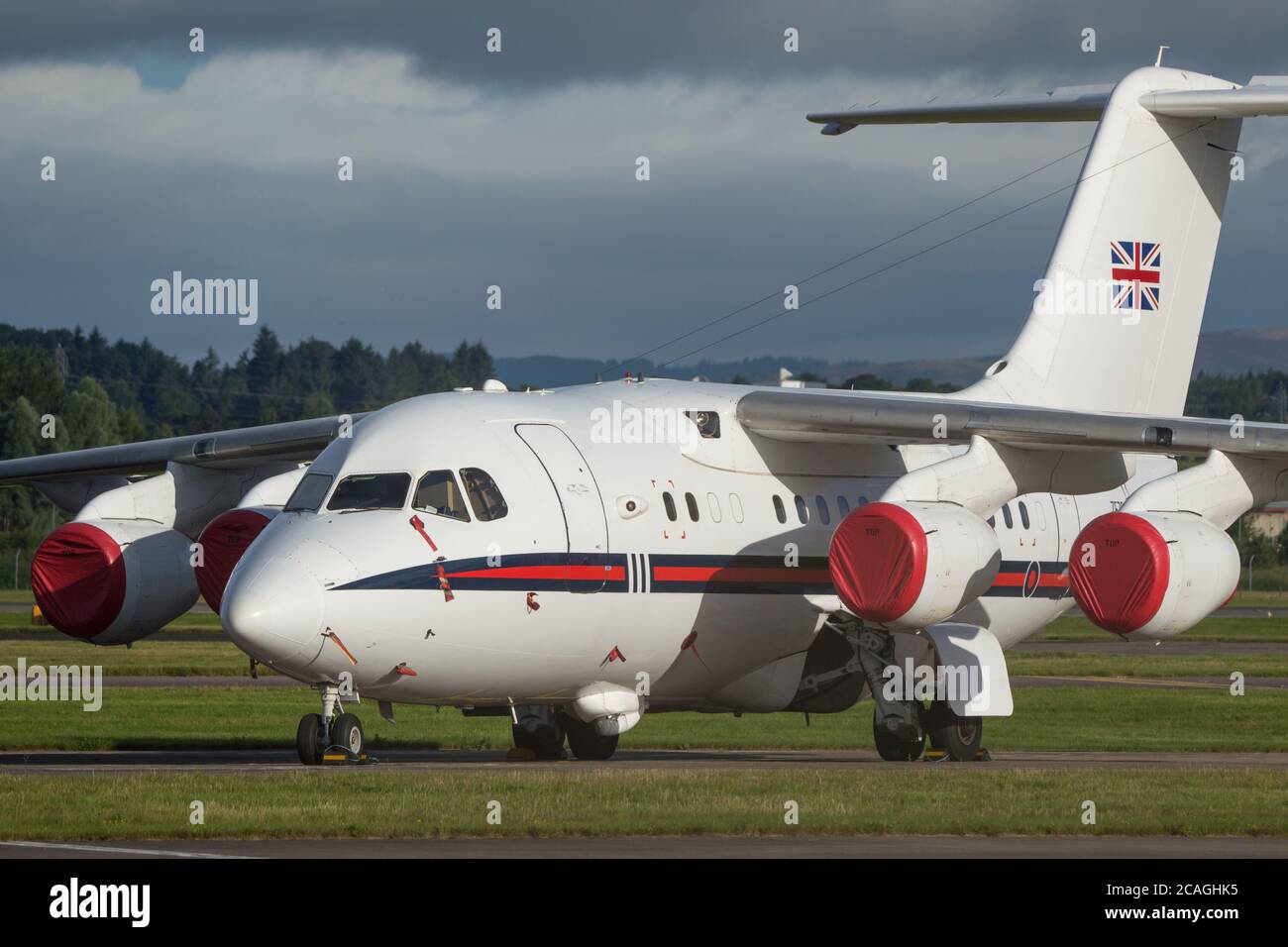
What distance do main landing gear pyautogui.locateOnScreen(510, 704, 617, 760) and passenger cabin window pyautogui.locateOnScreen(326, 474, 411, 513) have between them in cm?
487

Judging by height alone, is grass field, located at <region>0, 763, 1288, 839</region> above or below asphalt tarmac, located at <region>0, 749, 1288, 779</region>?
above

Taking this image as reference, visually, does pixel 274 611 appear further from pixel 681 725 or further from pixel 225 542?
pixel 681 725

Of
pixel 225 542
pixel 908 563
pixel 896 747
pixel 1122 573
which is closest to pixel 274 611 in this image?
pixel 225 542

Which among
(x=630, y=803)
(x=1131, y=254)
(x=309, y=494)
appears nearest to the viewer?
(x=630, y=803)

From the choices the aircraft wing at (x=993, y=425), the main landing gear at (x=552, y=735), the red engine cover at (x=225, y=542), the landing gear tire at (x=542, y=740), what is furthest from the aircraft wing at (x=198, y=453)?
the aircraft wing at (x=993, y=425)

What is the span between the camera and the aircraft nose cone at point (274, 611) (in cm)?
1769

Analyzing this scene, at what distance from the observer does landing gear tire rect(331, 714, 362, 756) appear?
19188 millimetres

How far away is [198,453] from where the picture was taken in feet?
81.7

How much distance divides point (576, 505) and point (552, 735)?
4172mm

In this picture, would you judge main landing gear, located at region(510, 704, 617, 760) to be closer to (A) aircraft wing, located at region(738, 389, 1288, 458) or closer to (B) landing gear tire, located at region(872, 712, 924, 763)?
(B) landing gear tire, located at region(872, 712, 924, 763)

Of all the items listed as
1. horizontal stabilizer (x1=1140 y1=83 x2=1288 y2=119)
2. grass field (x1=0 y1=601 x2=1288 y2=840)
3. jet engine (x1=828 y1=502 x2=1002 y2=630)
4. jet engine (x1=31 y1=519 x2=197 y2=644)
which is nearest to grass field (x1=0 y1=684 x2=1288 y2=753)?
grass field (x1=0 y1=601 x2=1288 y2=840)

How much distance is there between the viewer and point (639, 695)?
72.1ft

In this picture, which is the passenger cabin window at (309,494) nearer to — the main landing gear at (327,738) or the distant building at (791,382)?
the main landing gear at (327,738)
